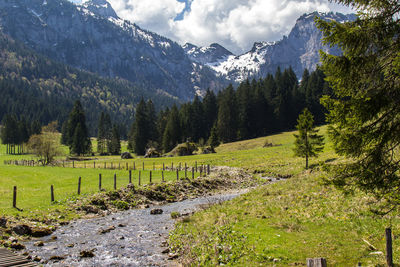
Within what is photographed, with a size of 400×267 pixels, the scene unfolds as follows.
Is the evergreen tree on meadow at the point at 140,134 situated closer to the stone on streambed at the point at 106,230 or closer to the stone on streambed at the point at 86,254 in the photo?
the stone on streambed at the point at 106,230

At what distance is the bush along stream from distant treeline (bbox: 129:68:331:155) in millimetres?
69292

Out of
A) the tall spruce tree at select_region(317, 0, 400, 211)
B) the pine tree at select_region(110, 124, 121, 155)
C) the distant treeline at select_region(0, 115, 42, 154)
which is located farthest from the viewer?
the distant treeline at select_region(0, 115, 42, 154)

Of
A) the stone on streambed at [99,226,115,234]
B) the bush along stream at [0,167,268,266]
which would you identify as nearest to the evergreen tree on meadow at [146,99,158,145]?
the bush along stream at [0,167,268,266]

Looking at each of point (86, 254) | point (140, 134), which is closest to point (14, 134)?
point (140, 134)

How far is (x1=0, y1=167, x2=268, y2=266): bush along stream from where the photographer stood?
13.8 metres

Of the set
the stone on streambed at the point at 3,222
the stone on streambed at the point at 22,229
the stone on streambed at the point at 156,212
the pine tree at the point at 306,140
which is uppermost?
the pine tree at the point at 306,140

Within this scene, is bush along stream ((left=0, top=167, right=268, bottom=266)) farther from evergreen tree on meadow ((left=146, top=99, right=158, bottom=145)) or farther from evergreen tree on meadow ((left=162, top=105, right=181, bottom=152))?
evergreen tree on meadow ((left=146, top=99, right=158, bottom=145))

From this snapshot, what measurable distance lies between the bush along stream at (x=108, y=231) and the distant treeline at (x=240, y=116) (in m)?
69.3

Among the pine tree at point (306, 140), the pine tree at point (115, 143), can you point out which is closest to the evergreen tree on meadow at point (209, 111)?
the pine tree at point (115, 143)

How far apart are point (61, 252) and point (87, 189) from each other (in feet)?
58.5

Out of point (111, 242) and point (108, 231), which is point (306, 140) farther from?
point (111, 242)

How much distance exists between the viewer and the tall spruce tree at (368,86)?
10.1 meters

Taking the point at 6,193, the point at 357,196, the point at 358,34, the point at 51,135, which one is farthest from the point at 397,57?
the point at 51,135

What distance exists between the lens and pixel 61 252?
14461 mm
